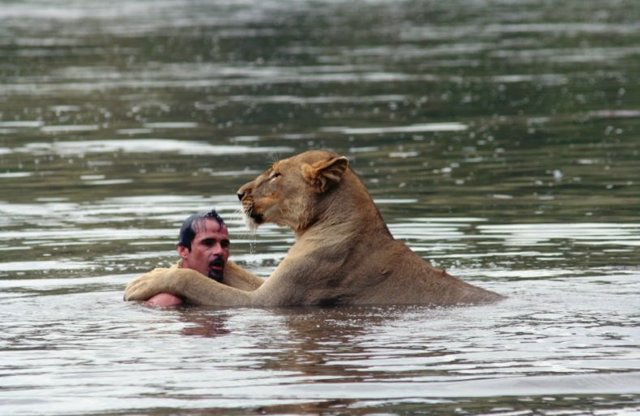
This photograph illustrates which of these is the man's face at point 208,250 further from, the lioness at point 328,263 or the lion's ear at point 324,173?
the lion's ear at point 324,173

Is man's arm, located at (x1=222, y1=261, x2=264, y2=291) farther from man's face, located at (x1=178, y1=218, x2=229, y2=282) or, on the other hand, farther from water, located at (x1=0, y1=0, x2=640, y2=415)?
water, located at (x1=0, y1=0, x2=640, y2=415)

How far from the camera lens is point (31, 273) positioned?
15.7 metres

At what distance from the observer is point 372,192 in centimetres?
2117

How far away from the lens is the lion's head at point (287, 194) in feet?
45.3

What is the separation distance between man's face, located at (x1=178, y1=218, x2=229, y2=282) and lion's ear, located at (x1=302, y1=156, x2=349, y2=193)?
0.78 metres

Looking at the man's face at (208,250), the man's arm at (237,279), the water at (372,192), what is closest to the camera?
the water at (372,192)

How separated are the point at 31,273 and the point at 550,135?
12.9m

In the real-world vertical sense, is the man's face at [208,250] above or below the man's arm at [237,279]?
above

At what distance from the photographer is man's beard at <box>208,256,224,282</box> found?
45.9 ft

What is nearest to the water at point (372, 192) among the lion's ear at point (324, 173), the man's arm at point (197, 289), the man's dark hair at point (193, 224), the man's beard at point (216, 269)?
the man's arm at point (197, 289)

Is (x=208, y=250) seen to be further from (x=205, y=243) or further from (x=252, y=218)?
(x=252, y=218)

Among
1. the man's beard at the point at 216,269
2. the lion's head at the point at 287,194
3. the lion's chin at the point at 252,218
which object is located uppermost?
the lion's head at the point at 287,194

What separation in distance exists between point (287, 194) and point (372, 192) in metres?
7.38

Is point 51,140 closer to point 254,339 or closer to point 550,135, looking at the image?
Answer: point 550,135
